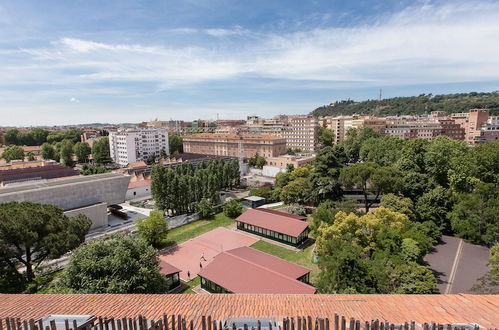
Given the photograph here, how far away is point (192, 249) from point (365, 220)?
17.8m

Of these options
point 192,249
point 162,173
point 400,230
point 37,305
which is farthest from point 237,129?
point 37,305

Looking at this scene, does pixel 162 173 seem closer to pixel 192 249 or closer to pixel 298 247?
pixel 192 249

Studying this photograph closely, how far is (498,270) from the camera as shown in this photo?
630 inches

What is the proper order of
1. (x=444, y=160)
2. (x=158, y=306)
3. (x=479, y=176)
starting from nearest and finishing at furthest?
1. (x=158, y=306)
2. (x=479, y=176)
3. (x=444, y=160)

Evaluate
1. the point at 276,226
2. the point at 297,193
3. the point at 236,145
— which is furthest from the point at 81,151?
the point at 276,226

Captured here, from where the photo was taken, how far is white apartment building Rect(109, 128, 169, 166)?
78.8 meters

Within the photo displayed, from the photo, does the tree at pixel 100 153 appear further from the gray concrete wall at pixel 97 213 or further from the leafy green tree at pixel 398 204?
the leafy green tree at pixel 398 204

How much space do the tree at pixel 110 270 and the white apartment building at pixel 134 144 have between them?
71.4m

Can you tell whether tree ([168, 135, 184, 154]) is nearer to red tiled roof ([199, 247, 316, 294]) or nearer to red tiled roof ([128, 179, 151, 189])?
red tiled roof ([128, 179, 151, 189])

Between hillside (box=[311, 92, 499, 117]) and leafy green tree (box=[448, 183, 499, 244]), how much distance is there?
13564cm

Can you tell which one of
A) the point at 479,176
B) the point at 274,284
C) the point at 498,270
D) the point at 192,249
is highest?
the point at 479,176

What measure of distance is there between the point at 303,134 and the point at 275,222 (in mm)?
61082

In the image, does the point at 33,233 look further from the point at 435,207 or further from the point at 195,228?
the point at 435,207

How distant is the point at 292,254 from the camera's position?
26656mm
